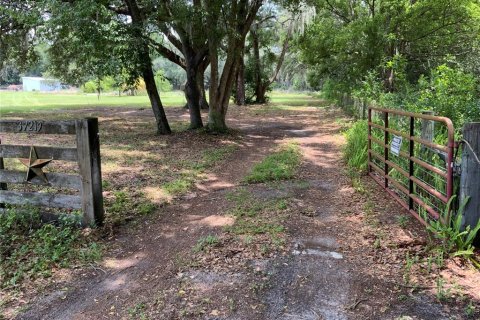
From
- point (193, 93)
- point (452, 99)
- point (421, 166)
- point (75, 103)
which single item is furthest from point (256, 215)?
point (75, 103)

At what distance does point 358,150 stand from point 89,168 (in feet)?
17.4

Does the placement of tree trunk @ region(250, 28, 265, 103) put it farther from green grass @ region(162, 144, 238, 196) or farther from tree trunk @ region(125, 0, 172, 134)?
green grass @ region(162, 144, 238, 196)

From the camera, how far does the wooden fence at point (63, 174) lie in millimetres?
5175

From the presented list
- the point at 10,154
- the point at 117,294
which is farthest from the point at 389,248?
the point at 10,154

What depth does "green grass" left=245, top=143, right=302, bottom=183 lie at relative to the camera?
7.83 m

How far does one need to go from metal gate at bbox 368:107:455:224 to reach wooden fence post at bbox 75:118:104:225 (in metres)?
3.85

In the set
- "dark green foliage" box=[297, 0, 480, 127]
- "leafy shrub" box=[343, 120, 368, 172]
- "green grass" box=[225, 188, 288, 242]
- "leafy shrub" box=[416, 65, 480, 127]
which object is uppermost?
"dark green foliage" box=[297, 0, 480, 127]

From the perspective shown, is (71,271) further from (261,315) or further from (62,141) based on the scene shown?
(62,141)

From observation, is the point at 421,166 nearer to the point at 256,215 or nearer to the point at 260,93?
the point at 256,215

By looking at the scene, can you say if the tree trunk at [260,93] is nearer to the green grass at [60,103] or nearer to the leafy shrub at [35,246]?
the green grass at [60,103]

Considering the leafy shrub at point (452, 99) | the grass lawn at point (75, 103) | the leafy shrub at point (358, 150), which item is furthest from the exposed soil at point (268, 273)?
the grass lawn at point (75, 103)

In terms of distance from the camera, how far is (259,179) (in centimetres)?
774

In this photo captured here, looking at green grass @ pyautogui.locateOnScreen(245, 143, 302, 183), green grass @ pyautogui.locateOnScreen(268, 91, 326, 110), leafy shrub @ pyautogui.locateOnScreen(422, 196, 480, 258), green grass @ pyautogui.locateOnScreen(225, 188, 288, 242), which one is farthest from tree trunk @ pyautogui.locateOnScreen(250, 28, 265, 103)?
leafy shrub @ pyautogui.locateOnScreen(422, 196, 480, 258)

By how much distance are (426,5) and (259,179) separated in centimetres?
978
